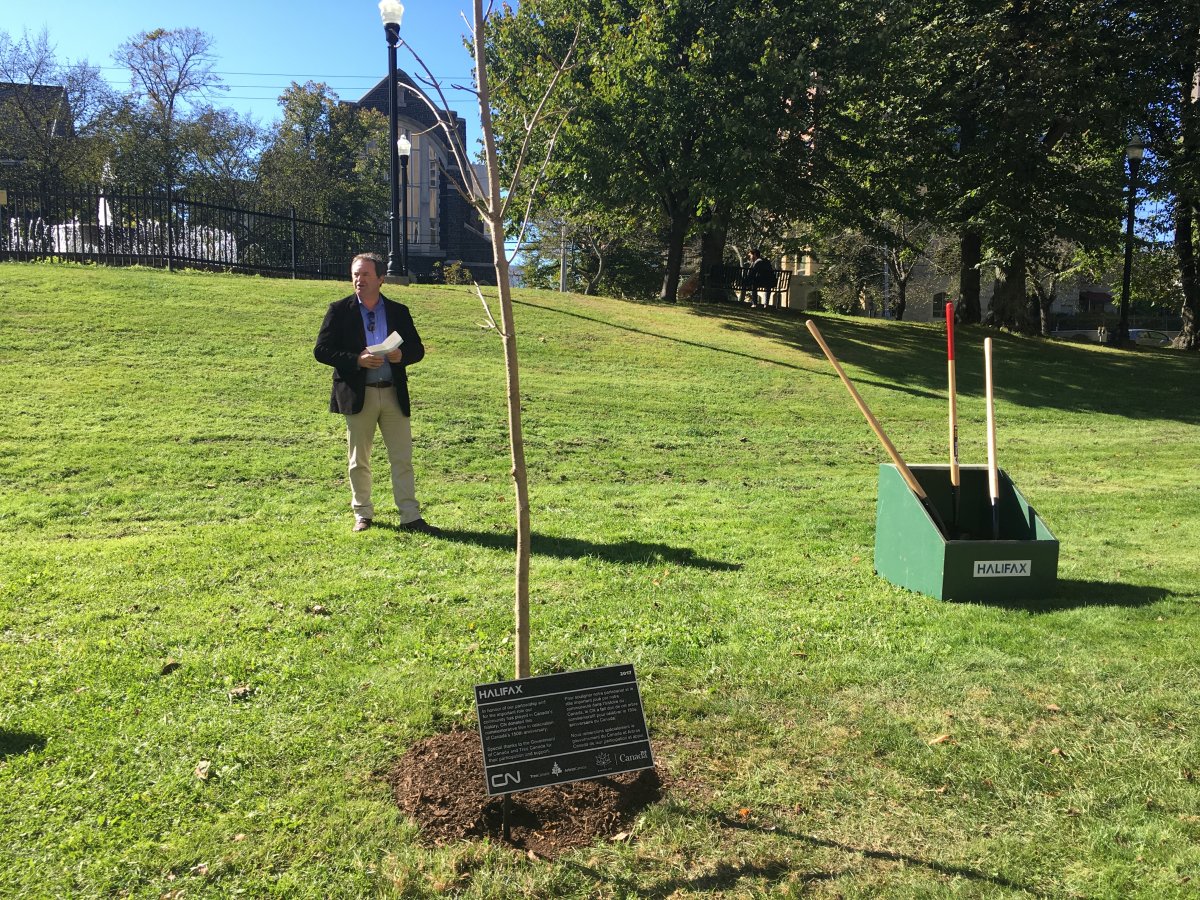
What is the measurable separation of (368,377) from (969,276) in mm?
22729

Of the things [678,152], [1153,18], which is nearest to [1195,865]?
[678,152]

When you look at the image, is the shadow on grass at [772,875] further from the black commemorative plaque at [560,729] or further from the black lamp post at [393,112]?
the black lamp post at [393,112]

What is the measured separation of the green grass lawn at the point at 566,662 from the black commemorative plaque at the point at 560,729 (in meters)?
0.26

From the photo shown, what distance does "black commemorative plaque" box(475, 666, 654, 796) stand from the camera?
9.61 ft

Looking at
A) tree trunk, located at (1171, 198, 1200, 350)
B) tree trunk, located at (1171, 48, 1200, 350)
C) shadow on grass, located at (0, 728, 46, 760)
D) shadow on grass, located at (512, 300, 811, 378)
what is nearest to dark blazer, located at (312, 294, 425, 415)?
shadow on grass, located at (0, 728, 46, 760)

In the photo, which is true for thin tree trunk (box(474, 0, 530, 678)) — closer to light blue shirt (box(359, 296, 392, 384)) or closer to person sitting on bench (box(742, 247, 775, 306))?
light blue shirt (box(359, 296, 392, 384))

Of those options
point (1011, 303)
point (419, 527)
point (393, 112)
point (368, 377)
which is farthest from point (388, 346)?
point (1011, 303)

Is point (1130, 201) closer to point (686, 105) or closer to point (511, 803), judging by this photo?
point (686, 105)

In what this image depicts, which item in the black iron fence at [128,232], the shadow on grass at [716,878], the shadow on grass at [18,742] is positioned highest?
the black iron fence at [128,232]

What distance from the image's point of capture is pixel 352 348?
6.66 m

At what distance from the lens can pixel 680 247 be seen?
2492 centimetres

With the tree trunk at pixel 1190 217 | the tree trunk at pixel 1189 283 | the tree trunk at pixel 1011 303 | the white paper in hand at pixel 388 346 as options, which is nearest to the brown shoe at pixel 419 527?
the white paper in hand at pixel 388 346

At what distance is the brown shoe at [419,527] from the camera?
6.84 metres

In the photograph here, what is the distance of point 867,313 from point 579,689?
168 ft
